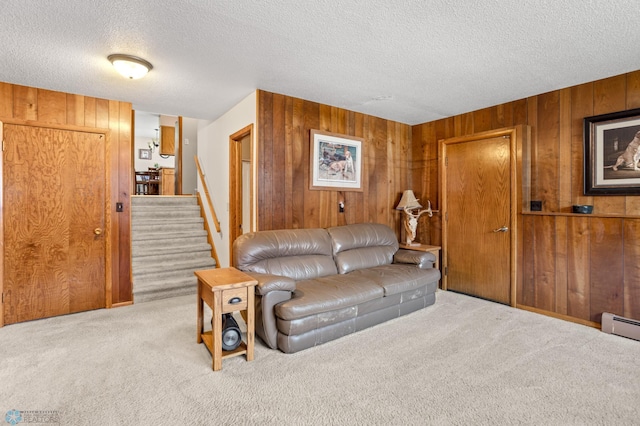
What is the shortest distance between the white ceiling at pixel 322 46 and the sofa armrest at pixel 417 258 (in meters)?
1.86

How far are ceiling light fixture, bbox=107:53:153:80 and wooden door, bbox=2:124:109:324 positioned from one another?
1298 millimetres

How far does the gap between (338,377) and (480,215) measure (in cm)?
291

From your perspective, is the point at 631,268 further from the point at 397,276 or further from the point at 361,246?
the point at 361,246

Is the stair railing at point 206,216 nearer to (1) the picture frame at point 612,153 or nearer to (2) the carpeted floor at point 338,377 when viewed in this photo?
(2) the carpeted floor at point 338,377

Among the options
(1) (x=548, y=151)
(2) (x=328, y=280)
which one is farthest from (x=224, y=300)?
(1) (x=548, y=151)

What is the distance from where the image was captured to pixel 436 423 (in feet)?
5.56

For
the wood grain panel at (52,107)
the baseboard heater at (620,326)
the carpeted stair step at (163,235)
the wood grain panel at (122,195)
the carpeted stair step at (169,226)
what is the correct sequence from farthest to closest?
the carpeted stair step at (169,226), the carpeted stair step at (163,235), the wood grain panel at (122,195), the wood grain panel at (52,107), the baseboard heater at (620,326)

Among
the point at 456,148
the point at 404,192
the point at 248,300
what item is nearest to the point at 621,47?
the point at 456,148

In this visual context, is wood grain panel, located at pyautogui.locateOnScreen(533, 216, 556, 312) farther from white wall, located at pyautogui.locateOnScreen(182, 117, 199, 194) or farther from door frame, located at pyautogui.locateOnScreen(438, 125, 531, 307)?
white wall, located at pyautogui.locateOnScreen(182, 117, 199, 194)

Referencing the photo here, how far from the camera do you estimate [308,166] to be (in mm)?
3811

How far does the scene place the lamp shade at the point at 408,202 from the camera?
14.6 ft

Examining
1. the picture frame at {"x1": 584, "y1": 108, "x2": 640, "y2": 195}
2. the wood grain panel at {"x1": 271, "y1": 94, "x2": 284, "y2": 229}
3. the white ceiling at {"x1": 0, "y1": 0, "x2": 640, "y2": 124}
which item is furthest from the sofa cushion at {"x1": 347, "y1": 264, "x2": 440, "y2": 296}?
the white ceiling at {"x1": 0, "y1": 0, "x2": 640, "y2": 124}

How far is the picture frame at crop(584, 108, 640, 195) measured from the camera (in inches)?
115

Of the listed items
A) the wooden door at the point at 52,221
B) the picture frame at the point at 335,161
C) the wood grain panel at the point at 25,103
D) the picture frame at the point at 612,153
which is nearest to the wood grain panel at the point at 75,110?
the wooden door at the point at 52,221
